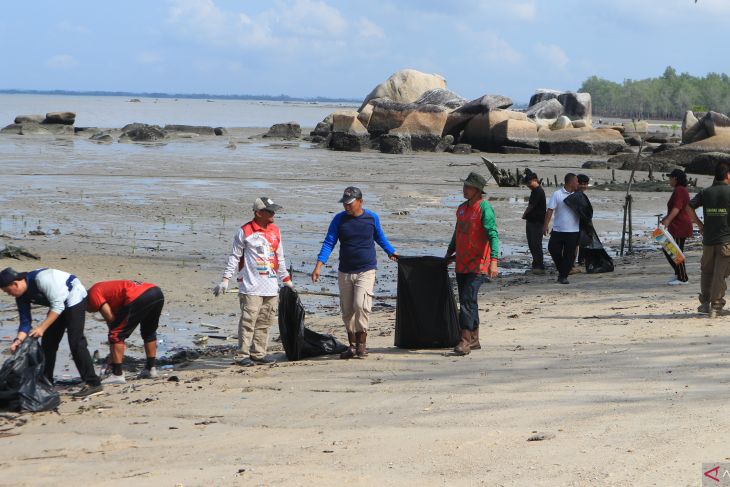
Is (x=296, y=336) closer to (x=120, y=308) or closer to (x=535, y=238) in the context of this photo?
(x=120, y=308)

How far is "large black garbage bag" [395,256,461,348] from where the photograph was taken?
975 cm

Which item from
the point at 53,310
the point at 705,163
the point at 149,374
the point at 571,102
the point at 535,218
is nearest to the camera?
the point at 53,310

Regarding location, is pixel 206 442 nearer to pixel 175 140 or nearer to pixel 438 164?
pixel 438 164

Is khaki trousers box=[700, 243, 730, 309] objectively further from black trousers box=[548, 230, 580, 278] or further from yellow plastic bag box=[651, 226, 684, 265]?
black trousers box=[548, 230, 580, 278]

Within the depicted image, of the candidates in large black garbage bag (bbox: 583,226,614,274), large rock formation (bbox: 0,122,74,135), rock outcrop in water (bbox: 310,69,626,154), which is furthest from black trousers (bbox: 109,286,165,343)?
large rock formation (bbox: 0,122,74,135)

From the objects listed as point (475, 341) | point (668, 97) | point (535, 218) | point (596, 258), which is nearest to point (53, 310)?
point (475, 341)

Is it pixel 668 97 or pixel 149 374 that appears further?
pixel 668 97

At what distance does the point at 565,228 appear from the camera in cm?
1369


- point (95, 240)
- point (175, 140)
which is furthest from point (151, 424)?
point (175, 140)

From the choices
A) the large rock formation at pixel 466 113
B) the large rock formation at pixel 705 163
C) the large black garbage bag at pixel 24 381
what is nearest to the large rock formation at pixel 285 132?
the large rock formation at pixel 466 113

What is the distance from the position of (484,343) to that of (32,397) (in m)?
4.24

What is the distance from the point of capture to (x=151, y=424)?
7539 millimetres

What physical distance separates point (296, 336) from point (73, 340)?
84.0 inches

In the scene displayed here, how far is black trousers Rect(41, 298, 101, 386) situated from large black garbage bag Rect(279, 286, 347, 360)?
1.87m
